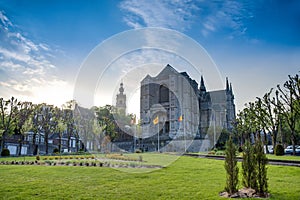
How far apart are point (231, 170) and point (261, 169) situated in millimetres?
1016

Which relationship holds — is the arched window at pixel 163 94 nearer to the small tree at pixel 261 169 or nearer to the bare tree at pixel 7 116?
the bare tree at pixel 7 116

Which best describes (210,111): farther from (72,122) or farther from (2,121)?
(2,121)

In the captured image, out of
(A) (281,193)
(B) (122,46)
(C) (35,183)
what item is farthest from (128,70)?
(A) (281,193)

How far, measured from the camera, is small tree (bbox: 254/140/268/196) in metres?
8.37

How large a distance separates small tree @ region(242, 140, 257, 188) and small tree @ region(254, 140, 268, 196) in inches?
5.2

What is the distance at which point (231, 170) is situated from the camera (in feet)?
28.2

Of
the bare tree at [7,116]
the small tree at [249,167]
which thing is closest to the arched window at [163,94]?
the bare tree at [7,116]

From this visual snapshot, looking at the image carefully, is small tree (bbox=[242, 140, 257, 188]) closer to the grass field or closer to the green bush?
the grass field

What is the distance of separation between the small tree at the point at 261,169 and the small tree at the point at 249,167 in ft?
0.44

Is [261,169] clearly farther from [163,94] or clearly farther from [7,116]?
[163,94]

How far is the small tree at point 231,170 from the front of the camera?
8.51 meters

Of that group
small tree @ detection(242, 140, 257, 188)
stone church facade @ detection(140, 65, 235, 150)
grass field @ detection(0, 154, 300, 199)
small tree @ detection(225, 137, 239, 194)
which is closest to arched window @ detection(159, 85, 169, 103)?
stone church facade @ detection(140, 65, 235, 150)

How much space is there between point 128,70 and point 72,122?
110 ft

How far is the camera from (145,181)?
36.6 ft
